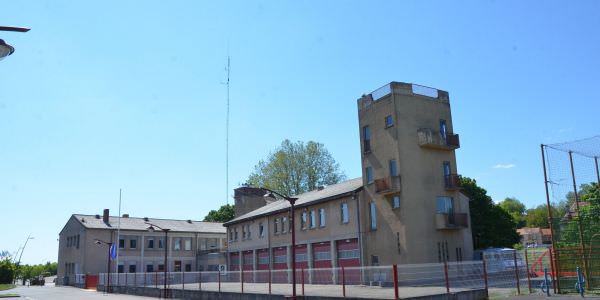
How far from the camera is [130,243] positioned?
70.4 m

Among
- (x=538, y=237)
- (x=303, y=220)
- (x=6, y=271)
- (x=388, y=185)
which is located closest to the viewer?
(x=388, y=185)

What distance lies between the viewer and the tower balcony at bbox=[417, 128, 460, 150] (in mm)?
36406

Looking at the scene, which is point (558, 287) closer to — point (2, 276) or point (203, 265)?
point (203, 265)

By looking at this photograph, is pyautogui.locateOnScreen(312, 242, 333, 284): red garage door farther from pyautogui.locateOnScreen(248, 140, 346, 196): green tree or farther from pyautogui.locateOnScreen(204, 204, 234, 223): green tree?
pyautogui.locateOnScreen(204, 204, 234, 223): green tree

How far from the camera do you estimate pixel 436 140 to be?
3678 cm

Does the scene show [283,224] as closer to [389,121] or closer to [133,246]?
[389,121]

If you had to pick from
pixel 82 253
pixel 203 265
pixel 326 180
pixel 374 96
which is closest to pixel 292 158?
pixel 326 180

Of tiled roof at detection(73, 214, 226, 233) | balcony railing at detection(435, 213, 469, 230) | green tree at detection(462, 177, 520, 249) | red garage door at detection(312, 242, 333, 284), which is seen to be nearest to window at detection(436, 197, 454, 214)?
balcony railing at detection(435, 213, 469, 230)

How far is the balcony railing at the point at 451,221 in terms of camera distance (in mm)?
35750

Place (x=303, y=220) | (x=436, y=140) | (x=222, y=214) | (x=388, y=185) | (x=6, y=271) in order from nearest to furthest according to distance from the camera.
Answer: (x=388, y=185)
(x=436, y=140)
(x=303, y=220)
(x=6, y=271)
(x=222, y=214)

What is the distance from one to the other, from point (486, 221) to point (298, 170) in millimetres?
26110

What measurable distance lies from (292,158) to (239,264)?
20.2 metres

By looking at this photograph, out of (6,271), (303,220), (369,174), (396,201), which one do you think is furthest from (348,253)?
(6,271)

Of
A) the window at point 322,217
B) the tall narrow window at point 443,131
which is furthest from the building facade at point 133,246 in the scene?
the tall narrow window at point 443,131
